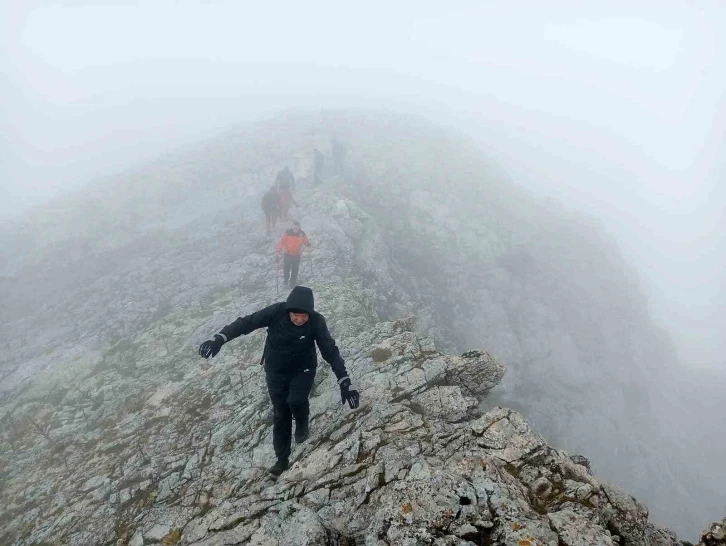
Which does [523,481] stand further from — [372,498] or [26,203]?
[26,203]

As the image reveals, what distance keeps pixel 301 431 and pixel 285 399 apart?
54.8 inches

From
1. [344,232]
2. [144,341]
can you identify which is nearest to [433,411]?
[144,341]

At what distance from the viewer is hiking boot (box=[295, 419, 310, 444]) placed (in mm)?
9078

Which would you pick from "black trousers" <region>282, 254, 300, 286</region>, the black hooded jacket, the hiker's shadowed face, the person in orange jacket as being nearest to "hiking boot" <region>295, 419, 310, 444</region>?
the black hooded jacket

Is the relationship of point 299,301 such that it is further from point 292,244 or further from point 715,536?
point 292,244

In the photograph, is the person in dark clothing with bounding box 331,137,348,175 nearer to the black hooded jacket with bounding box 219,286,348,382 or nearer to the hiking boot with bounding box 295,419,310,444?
the black hooded jacket with bounding box 219,286,348,382

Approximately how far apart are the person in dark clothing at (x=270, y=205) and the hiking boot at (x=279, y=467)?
22175mm

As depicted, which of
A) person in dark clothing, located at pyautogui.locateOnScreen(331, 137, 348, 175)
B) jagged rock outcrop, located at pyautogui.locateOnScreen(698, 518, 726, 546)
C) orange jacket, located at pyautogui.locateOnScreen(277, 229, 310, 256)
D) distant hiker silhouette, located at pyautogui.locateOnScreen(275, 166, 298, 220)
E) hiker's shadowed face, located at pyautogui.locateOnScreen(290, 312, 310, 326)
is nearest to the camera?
jagged rock outcrop, located at pyautogui.locateOnScreen(698, 518, 726, 546)

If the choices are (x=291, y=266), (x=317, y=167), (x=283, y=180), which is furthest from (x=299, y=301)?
(x=317, y=167)

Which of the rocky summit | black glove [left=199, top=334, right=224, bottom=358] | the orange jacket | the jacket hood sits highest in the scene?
the jacket hood

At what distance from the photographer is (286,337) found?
798cm

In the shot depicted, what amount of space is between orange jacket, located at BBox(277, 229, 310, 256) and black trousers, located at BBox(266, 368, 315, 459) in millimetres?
12209

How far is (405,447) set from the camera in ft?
26.2

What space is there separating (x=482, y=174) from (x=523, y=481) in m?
47.6
